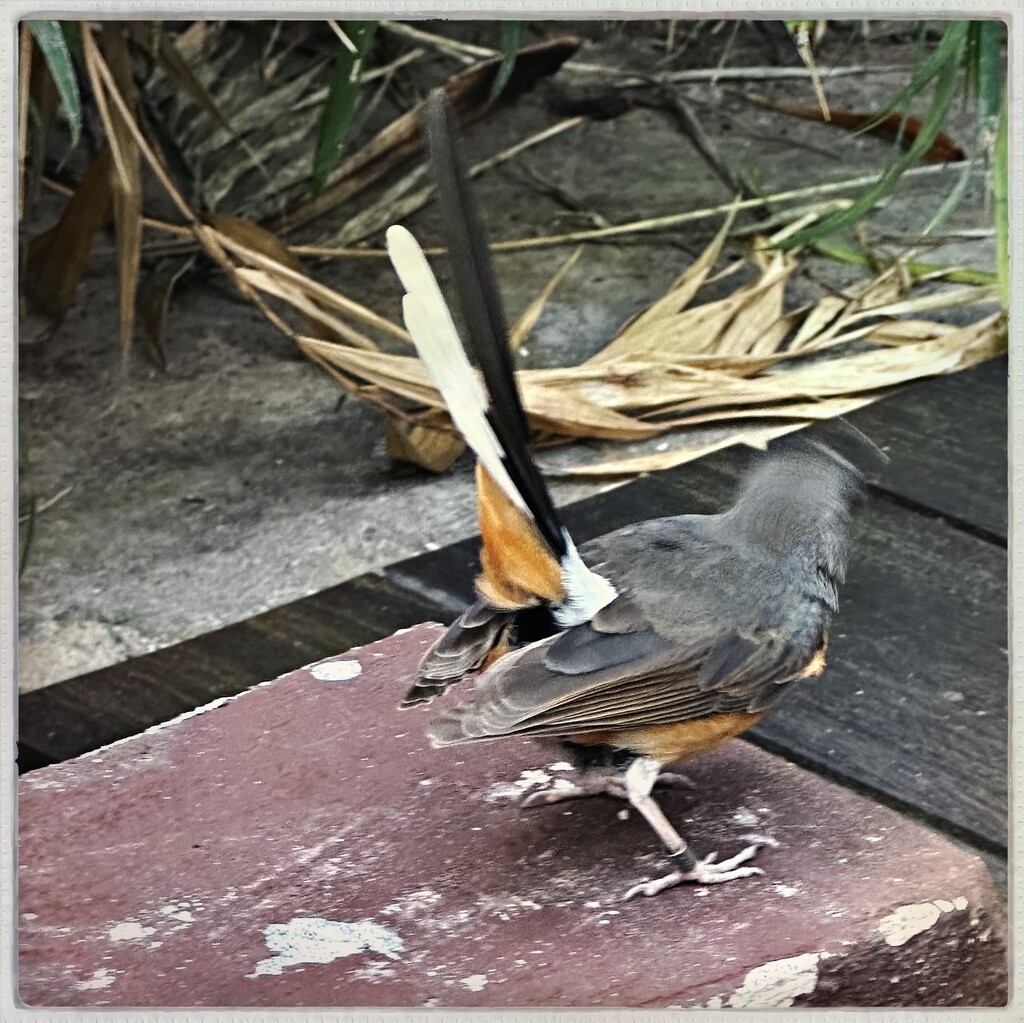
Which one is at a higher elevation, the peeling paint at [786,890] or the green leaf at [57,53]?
the green leaf at [57,53]

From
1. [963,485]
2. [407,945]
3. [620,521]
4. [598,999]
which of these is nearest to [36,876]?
[407,945]

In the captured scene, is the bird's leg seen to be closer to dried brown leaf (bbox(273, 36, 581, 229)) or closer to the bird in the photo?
the bird

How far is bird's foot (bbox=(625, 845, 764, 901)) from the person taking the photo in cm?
95

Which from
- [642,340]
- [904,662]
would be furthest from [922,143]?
[904,662]

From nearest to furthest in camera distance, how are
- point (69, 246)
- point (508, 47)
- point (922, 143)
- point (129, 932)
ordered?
point (129, 932) < point (508, 47) < point (922, 143) < point (69, 246)

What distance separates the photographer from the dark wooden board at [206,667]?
1.17 metres

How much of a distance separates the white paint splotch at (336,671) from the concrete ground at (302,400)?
0.61ft

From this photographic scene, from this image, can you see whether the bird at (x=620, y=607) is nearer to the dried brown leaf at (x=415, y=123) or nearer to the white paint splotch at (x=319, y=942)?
the white paint splotch at (x=319, y=942)

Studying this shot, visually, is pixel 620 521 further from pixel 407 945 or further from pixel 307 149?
pixel 307 149

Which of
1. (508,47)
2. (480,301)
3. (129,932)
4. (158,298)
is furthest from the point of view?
(158,298)

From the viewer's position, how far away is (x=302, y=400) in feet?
4.98

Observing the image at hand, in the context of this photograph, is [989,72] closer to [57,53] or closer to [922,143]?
[922,143]

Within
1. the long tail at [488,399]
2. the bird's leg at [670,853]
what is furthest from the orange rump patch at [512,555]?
the bird's leg at [670,853]

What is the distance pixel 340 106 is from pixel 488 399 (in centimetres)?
58
